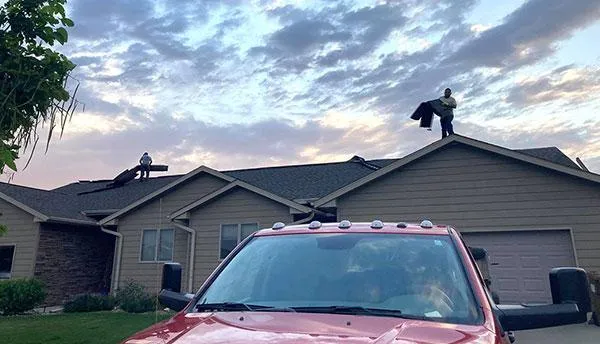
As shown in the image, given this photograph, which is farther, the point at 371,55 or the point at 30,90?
the point at 371,55

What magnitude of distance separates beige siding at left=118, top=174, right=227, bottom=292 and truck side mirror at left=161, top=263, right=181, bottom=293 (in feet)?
45.2

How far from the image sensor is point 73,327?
11.0 meters

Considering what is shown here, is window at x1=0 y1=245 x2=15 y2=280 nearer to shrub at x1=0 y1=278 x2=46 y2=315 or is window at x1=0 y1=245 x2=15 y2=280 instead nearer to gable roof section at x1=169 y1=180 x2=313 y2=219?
shrub at x1=0 y1=278 x2=46 y2=315

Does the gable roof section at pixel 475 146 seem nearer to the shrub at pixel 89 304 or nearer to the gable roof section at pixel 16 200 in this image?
the shrub at pixel 89 304

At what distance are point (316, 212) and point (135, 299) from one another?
6359 mm

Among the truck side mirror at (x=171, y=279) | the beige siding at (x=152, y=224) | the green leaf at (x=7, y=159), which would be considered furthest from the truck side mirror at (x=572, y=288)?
the beige siding at (x=152, y=224)

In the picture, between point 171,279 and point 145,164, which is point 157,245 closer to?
point 145,164

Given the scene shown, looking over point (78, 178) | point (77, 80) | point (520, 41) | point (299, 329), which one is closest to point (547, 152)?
point (520, 41)

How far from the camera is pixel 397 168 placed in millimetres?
13547

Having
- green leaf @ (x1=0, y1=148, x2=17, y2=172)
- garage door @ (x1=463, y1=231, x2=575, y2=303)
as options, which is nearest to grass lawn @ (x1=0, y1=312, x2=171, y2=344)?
green leaf @ (x1=0, y1=148, x2=17, y2=172)

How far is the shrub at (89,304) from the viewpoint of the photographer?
14.6 meters

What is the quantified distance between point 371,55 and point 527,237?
7.27 m

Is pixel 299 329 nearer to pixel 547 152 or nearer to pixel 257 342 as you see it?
pixel 257 342

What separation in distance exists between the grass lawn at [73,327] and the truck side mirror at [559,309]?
26.8 ft
